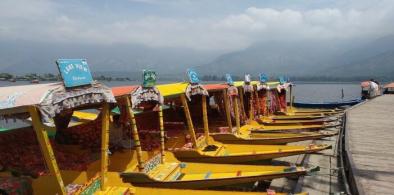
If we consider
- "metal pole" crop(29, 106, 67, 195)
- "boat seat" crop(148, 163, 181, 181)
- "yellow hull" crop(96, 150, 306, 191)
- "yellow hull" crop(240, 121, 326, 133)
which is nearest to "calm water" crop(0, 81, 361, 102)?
"yellow hull" crop(240, 121, 326, 133)

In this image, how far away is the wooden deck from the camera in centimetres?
911

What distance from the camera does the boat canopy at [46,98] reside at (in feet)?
21.5

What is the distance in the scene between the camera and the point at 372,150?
13.0 m

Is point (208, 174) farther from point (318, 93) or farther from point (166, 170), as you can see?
A: point (318, 93)

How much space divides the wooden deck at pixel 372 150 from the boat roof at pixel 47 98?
586cm

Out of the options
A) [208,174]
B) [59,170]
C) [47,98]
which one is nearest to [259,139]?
[208,174]

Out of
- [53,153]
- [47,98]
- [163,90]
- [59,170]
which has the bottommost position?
[59,170]

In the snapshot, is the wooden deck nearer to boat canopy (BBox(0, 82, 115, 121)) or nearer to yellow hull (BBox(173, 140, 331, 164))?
yellow hull (BBox(173, 140, 331, 164))

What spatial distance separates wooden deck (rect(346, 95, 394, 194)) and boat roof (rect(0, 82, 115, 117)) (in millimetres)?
5857

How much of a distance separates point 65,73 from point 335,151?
11.1 m

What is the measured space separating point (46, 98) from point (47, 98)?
0.02 meters

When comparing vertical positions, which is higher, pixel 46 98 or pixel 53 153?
pixel 46 98

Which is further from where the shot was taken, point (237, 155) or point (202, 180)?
point (237, 155)

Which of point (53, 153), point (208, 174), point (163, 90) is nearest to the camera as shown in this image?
point (53, 153)
